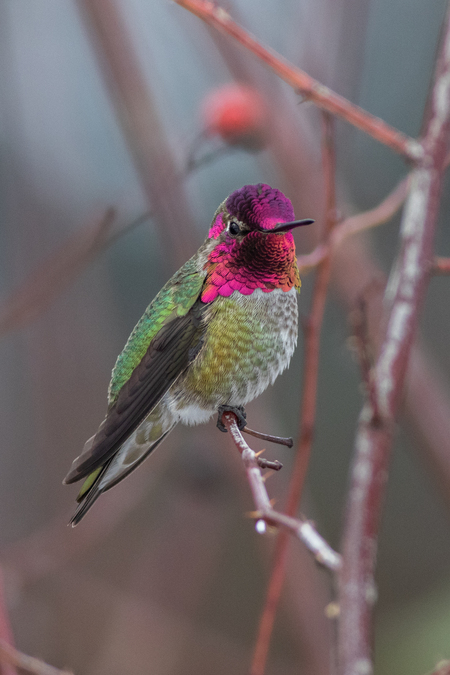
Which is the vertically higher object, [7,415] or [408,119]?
[408,119]

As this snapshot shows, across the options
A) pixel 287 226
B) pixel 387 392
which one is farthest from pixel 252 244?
pixel 387 392

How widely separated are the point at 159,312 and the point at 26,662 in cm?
24

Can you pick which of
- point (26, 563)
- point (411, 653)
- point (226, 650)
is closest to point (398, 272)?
point (26, 563)

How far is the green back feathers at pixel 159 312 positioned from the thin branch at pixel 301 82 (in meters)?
0.21

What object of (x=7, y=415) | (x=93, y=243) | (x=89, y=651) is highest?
(x=93, y=243)

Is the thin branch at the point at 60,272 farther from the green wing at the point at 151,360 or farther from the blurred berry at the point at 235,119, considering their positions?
the blurred berry at the point at 235,119

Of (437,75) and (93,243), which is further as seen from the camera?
(437,75)

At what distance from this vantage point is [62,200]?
1262 millimetres

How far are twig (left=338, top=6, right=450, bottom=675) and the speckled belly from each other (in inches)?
3.2

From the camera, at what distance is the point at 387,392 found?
0.49m

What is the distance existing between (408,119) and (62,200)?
3.13 ft

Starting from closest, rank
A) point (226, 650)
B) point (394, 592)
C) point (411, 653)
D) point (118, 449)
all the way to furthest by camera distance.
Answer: point (118, 449)
point (411, 653)
point (226, 650)
point (394, 592)

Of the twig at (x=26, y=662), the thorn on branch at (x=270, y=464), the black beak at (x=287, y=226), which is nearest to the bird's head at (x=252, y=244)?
the black beak at (x=287, y=226)

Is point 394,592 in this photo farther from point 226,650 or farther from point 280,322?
point 280,322
